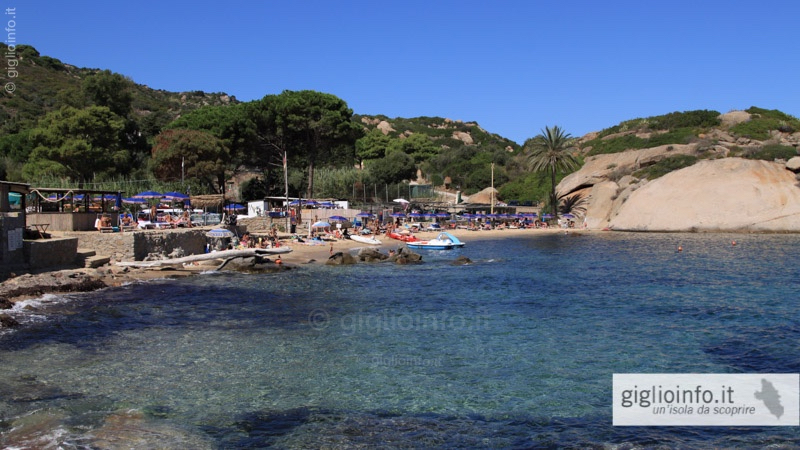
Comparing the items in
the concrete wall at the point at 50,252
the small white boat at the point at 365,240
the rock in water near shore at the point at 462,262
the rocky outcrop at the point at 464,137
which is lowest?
the rock in water near shore at the point at 462,262

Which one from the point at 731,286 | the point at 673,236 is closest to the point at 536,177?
the point at 673,236

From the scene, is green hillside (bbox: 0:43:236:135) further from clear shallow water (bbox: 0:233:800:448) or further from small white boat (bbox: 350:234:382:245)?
clear shallow water (bbox: 0:233:800:448)

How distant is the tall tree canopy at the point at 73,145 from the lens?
152 ft

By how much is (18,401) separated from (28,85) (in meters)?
81.0

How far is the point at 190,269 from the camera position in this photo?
26.5m

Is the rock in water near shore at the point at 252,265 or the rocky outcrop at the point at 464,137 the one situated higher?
the rocky outcrop at the point at 464,137

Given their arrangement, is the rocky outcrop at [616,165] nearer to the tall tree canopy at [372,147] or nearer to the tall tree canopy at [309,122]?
the tall tree canopy at [309,122]

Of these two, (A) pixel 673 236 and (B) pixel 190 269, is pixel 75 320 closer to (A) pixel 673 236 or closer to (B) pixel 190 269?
(B) pixel 190 269

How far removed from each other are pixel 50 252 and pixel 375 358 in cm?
1553

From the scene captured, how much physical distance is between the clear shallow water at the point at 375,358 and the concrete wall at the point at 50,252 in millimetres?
3622

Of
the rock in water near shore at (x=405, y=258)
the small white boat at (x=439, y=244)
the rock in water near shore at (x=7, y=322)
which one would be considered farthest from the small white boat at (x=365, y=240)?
the rock in water near shore at (x=7, y=322)

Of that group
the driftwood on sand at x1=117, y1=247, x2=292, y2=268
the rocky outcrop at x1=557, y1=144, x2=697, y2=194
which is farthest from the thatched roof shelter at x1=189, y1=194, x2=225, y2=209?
the rocky outcrop at x1=557, y1=144, x2=697, y2=194

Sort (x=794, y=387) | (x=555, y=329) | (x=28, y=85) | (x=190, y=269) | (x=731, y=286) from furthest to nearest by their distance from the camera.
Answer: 1. (x=28, y=85)
2. (x=190, y=269)
3. (x=731, y=286)
4. (x=555, y=329)
5. (x=794, y=387)

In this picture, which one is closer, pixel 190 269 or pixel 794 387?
pixel 794 387
